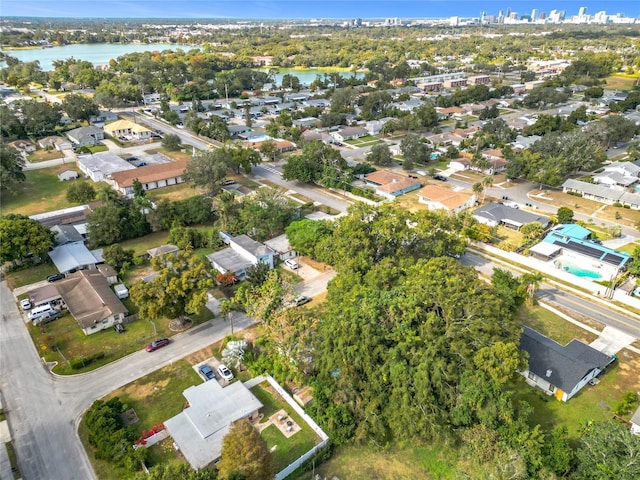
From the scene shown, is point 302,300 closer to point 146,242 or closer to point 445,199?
point 146,242

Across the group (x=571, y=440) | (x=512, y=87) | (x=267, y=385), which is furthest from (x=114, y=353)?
(x=512, y=87)

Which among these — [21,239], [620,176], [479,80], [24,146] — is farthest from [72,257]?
[479,80]

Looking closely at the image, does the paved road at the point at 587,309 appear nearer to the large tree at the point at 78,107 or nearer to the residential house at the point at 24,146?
the residential house at the point at 24,146

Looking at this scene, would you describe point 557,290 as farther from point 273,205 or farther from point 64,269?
point 64,269

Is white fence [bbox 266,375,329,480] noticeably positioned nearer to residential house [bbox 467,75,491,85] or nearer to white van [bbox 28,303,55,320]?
white van [bbox 28,303,55,320]

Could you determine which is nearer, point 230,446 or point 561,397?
point 230,446
